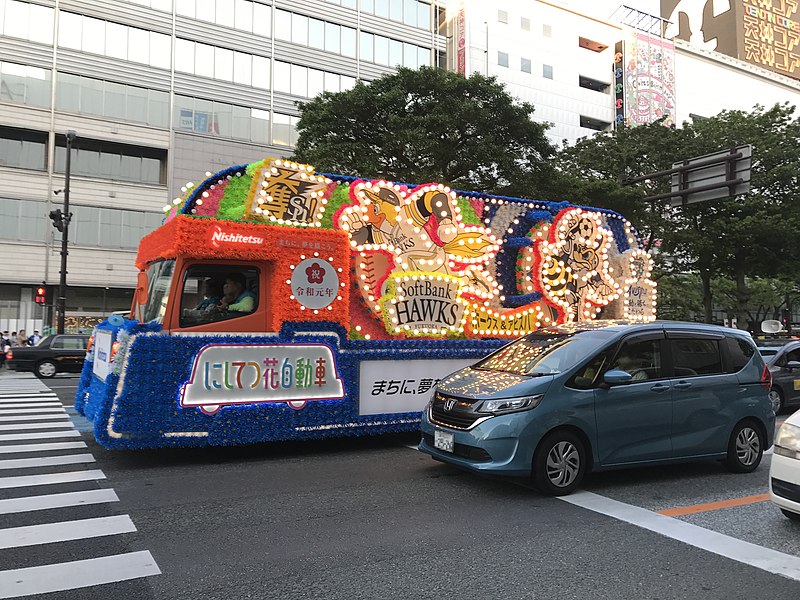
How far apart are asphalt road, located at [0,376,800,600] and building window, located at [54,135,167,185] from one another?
2992 cm

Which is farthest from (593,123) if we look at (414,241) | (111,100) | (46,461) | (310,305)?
(46,461)

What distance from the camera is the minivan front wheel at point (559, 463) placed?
576 centimetres

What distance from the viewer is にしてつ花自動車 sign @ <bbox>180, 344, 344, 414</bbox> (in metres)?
6.89

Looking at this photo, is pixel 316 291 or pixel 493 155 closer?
pixel 316 291

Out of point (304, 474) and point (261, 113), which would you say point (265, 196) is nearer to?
point (304, 474)

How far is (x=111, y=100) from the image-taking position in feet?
107

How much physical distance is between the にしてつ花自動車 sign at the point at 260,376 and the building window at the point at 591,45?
57250 mm

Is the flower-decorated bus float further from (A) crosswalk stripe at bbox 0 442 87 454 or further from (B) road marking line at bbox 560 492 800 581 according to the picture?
(B) road marking line at bbox 560 492 800 581

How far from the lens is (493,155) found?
2177 centimetres

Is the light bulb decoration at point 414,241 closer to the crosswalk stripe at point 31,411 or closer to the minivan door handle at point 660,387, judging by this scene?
the minivan door handle at point 660,387

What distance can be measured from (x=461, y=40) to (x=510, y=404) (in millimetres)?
46289

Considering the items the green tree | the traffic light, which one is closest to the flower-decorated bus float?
the green tree

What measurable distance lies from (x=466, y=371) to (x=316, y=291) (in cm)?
211

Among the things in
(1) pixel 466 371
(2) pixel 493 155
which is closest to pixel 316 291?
(1) pixel 466 371
